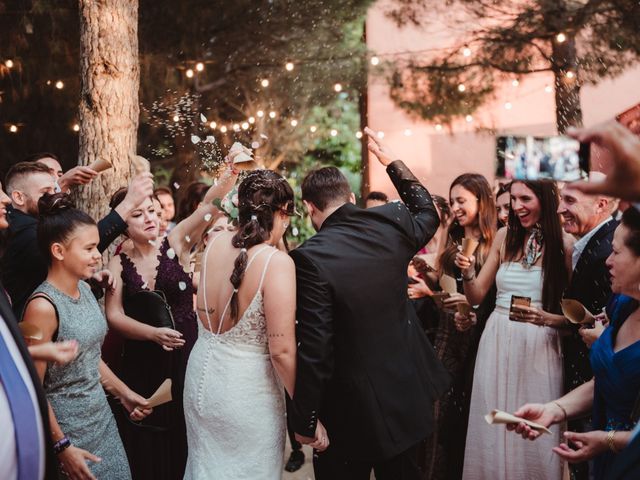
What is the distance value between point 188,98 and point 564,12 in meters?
4.91

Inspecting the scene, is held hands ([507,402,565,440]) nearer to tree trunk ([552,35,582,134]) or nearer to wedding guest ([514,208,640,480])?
wedding guest ([514,208,640,480])

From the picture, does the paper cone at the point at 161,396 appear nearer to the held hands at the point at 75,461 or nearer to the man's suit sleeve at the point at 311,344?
the held hands at the point at 75,461

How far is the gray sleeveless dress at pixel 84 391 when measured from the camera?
256 centimetres

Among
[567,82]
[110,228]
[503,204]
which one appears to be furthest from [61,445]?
[567,82]

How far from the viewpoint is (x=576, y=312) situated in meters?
2.80

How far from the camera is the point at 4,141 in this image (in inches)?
330

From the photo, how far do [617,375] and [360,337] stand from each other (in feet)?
3.27

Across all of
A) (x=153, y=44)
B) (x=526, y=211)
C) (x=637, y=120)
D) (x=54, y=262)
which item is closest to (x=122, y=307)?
(x=54, y=262)

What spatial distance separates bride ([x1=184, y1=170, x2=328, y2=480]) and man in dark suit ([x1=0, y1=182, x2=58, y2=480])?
3.34 ft

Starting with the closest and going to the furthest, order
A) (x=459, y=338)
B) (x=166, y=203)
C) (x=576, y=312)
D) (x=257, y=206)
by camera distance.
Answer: (x=257, y=206) < (x=576, y=312) < (x=459, y=338) < (x=166, y=203)

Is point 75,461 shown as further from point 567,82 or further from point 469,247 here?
point 567,82

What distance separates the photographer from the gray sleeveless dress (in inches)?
101

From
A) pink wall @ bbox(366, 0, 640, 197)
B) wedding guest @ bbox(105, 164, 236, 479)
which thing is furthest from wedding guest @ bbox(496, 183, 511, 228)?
pink wall @ bbox(366, 0, 640, 197)

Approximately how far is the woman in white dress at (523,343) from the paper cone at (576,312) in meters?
0.39
